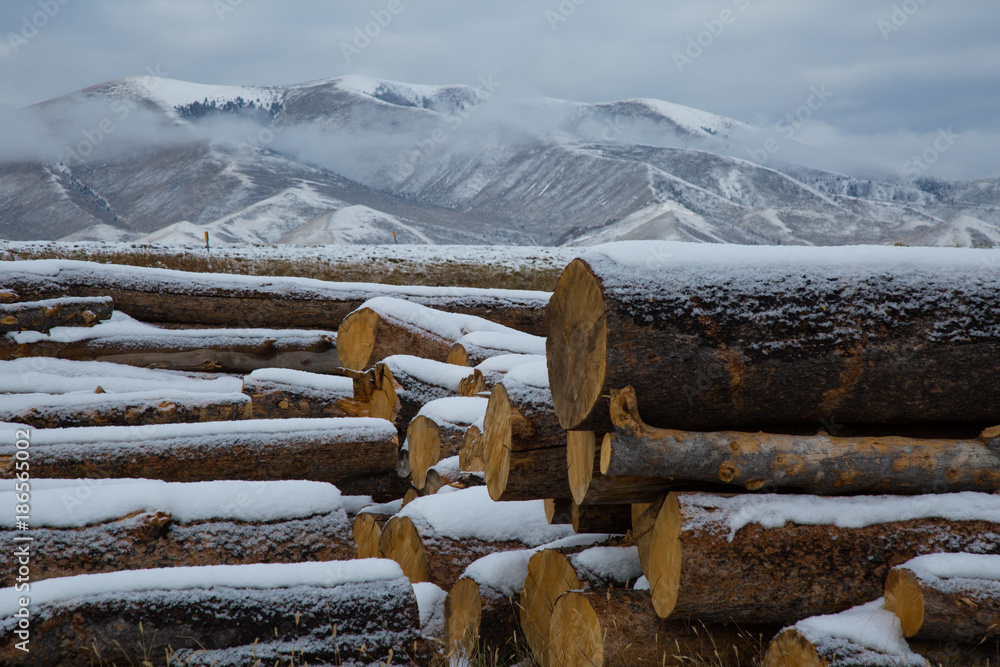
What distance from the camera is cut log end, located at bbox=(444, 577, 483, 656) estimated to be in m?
3.22

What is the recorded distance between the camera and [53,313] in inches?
272

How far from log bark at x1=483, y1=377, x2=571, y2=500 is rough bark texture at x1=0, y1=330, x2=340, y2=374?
496 cm

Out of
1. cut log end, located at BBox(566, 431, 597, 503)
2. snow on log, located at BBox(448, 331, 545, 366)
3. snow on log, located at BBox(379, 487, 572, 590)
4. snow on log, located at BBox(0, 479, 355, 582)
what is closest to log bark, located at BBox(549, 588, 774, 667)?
cut log end, located at BBox(566, 431, 597, 503)

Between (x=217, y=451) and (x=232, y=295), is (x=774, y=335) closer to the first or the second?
(x=217, y=451)

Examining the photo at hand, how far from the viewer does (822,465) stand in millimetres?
2705

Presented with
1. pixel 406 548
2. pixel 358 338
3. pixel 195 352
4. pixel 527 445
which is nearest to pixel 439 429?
pixel 406 548

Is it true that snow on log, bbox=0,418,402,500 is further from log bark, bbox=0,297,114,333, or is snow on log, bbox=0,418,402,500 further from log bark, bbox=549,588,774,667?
log bark, bbox=0,297,114,333

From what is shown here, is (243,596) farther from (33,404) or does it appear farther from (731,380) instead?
(33,404)

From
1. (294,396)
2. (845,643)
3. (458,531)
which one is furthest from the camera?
(294,396)

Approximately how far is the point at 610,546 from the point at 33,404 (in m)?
4.65

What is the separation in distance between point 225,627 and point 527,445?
4.69 feet

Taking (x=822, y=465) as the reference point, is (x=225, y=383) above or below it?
below

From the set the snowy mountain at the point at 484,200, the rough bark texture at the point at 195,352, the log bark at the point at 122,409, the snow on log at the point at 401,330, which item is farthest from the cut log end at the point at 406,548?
the snowy mountain at the point at 484,200

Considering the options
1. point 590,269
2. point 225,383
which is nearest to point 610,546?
point 590,269
